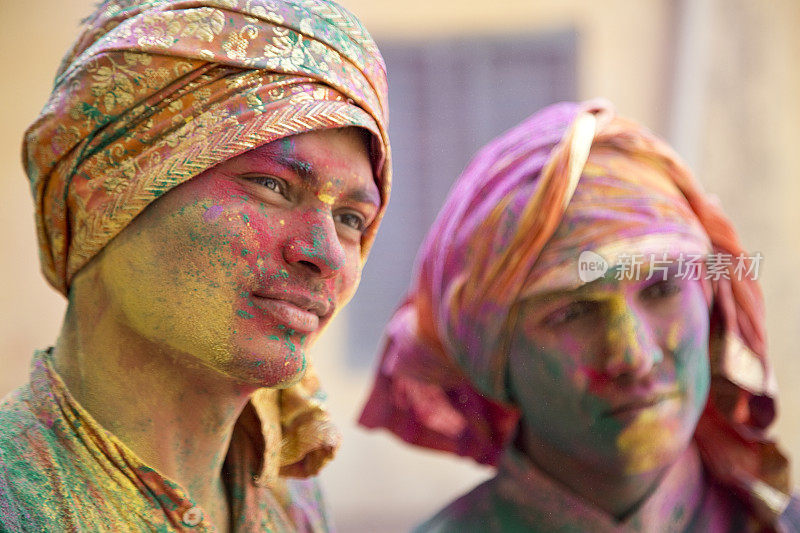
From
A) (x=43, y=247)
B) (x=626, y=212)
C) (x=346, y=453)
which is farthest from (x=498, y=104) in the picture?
(x=43, y=247)

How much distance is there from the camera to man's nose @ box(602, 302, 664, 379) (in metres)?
1.86

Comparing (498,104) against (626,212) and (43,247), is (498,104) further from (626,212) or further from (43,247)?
(43,247)

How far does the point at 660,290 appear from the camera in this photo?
194 centimetres

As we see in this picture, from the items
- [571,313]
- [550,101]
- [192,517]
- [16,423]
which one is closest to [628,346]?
[571,313]

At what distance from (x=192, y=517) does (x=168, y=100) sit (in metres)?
0.62

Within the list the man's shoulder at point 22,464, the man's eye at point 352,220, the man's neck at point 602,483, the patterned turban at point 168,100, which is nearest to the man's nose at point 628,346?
the man's neck at point 602,483

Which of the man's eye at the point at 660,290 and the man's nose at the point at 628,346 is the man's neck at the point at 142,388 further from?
the man's eye at the point at 660,290

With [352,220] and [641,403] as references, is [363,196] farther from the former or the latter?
[641,403]

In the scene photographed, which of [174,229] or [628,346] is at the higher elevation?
[174,229]

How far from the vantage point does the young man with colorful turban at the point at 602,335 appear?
1.91m

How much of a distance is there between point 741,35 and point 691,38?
192 millimetres

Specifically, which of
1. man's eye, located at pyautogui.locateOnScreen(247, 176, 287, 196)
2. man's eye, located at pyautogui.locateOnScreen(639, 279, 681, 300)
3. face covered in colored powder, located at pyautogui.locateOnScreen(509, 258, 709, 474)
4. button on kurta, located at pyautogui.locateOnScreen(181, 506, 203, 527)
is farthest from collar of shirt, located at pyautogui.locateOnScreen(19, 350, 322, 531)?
man's eye, located at pyautogui.locateOnScreen(639, 279, 681, 300)

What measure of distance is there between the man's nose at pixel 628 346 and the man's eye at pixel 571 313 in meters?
0.05

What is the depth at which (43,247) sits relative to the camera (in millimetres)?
1487
